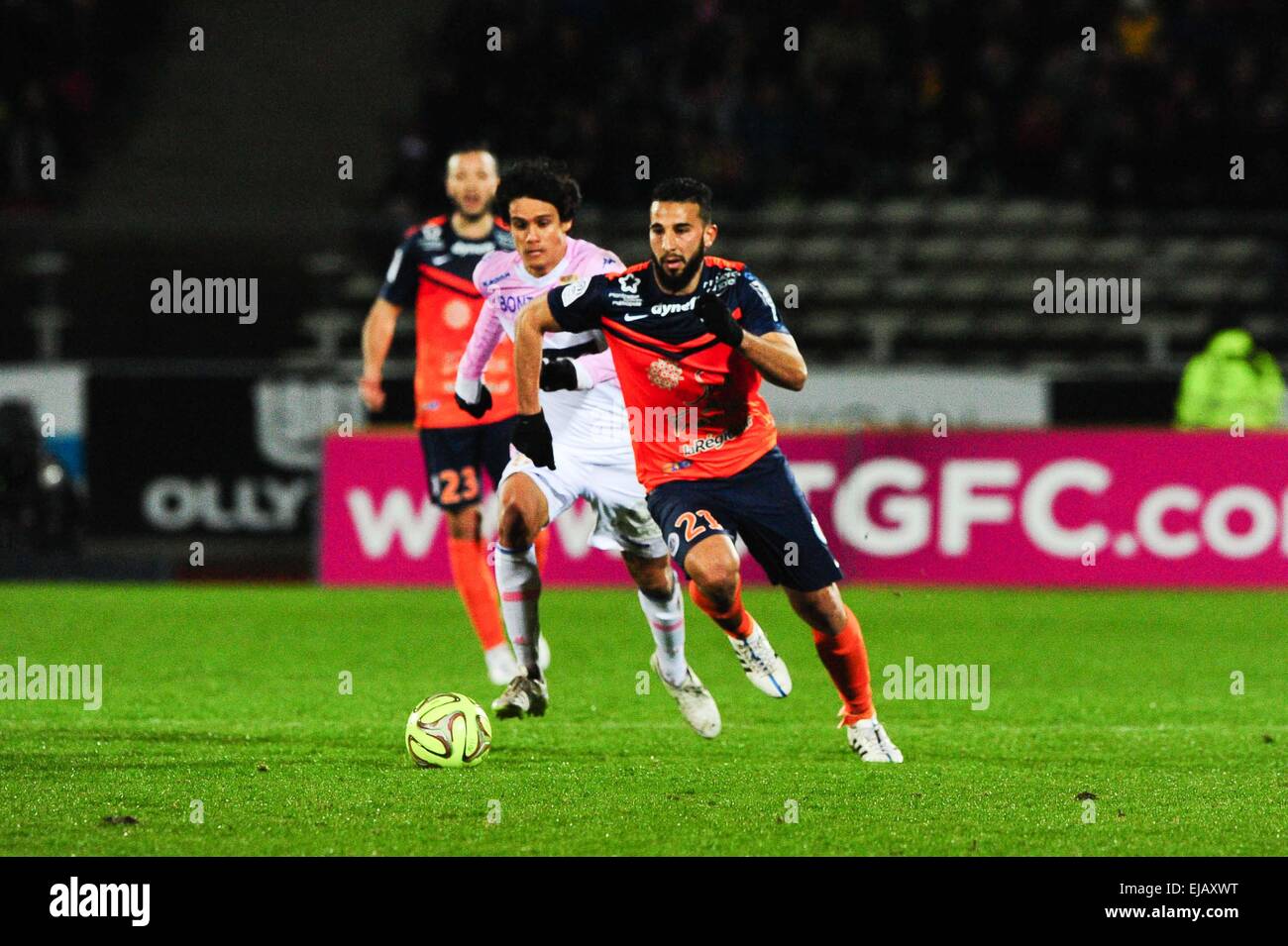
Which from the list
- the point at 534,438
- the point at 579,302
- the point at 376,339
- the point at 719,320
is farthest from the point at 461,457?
the point at 719,320


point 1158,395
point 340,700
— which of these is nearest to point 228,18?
point 1158,395

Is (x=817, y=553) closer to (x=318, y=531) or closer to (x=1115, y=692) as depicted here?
(x=1115, y=692)

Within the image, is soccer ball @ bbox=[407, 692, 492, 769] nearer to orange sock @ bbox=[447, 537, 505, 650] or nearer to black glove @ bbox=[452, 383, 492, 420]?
black glove @ bbox=[452, 383, 492, 420]

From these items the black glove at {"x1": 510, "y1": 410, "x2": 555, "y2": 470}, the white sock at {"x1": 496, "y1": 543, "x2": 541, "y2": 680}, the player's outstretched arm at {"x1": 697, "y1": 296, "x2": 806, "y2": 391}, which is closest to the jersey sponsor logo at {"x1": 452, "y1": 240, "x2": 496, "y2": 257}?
the white sock at {"x1": 496, "y1": 543, "x2": 541, "y2": 680}

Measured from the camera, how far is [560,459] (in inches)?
332

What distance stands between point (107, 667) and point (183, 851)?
4.95 metres

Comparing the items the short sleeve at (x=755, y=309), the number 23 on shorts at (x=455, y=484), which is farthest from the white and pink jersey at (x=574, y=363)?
the short sleeve at (x=755, y=309)

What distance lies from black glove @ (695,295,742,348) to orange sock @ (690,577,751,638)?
99 centimetres

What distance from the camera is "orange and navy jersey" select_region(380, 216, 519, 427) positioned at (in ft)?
31.4

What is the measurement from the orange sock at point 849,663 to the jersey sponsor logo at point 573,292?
4.84ft

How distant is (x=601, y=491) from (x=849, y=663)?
1.60 meters

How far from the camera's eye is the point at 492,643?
31.2ft

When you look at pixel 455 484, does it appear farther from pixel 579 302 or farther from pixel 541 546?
pixel 579 302

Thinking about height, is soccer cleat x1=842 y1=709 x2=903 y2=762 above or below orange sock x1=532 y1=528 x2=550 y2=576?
below
